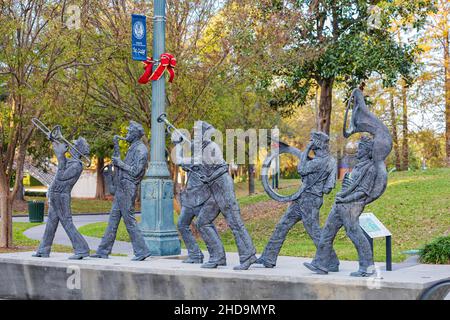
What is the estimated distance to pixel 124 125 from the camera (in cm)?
2177

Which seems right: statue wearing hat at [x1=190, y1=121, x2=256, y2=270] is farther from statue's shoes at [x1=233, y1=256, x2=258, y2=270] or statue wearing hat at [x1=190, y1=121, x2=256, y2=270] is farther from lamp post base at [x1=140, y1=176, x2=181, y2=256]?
lamp post base at [x1=140, y1=176, x2=181, y2=256]

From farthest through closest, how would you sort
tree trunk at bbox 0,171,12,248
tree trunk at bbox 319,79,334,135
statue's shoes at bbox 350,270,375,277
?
tree trunk at bbox 319,79,334,135 → tree trunk at bbox 0,171,12,248 → statue's shoes at bbox 350,270,375,277

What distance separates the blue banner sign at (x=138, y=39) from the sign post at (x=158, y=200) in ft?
1.14

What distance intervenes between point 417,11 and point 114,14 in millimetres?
10369

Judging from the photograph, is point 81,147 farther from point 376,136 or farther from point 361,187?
point 376,136

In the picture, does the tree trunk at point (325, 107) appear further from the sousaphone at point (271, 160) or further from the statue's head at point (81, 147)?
the sousaphone at point (271, 160)

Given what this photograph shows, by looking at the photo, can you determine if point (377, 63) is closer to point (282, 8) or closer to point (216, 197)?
point (282, 8)

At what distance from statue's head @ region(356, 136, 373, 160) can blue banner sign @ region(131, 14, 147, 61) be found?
5.72m

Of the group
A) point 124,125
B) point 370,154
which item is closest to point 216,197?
point 370,154

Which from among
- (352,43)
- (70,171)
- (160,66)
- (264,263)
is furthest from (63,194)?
(352,43)

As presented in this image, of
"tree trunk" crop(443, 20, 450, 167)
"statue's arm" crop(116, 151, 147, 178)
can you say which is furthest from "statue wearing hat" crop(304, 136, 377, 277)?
"tree trunk" crop(443, 20, 450, 167)

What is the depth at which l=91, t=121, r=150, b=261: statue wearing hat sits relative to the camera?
11680 mm

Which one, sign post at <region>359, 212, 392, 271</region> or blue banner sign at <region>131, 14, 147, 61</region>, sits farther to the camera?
blue banner sign at <region>131, 14, 147, 61</region>

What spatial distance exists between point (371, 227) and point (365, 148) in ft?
5.97
